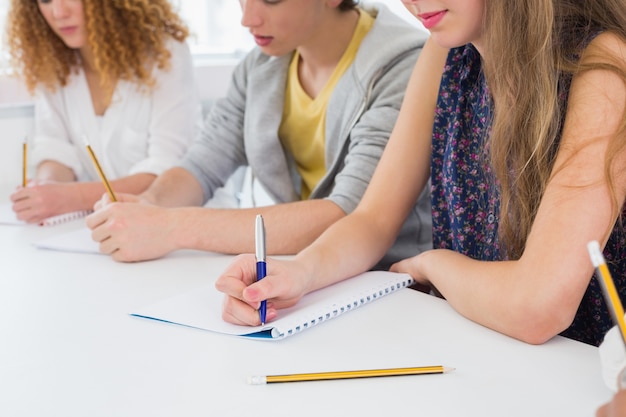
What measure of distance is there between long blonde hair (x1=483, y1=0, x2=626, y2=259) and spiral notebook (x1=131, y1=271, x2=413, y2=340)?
0.73 feet

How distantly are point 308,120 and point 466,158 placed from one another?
55cm

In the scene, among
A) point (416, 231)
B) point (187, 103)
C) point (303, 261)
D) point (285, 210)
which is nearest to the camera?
point (303, 261)

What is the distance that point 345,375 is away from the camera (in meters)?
0.86

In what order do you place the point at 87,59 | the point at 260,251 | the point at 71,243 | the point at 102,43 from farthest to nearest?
1. the point at 87,59
2. the point at 102,43
3. the point at 71,243
4. the point at 260,251

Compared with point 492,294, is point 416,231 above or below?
below

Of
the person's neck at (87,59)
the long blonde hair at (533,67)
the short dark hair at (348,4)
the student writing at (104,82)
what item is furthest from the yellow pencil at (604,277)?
the person's neck at (87,59)

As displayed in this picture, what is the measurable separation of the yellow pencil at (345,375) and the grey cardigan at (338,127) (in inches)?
24.4

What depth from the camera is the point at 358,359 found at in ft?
2.98

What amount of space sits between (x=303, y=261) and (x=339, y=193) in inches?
14.5

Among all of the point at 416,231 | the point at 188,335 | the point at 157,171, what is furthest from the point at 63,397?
the point at 157,171

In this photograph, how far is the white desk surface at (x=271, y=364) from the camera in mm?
→ 808

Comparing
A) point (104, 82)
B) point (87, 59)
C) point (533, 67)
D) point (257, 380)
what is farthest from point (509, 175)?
point (87, 59)

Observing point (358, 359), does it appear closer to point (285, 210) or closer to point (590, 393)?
point (590, 393)

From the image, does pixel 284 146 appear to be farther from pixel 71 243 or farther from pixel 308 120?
pixel 71 243
